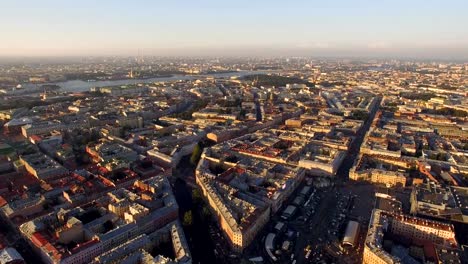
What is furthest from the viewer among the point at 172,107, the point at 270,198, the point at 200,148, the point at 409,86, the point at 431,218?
the point at 409,86

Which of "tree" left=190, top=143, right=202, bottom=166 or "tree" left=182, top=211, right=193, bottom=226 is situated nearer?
"tree" left=182, top=211, right=193, bottom=226

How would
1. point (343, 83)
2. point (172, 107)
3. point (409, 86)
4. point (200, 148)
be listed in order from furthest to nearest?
point (343, 83) → point (409, 86) → point (172, 107) → point (200, 148)

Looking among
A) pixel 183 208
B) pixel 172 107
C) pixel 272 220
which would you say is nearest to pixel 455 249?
pixel 272 220

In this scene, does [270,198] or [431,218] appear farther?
[270,198]

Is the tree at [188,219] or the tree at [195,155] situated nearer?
the tree at [188,219]

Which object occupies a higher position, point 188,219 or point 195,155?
point 195,155

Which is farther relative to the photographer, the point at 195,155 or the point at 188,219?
the point at 195,155

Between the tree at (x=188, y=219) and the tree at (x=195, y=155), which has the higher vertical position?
the tree at (x=195, y=155)

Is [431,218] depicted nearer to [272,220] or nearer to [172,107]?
[272,220]

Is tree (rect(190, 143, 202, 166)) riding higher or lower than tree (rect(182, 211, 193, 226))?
higher
